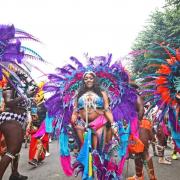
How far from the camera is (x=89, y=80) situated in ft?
18.2

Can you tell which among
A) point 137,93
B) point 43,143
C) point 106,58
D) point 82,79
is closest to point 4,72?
point 82,79

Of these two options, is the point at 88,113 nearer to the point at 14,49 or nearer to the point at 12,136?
the point at 12,136

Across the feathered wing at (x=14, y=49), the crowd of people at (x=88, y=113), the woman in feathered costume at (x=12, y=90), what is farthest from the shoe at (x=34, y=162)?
the feathered wing at (x=14, y=49)

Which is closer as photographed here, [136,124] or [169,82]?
[136,124]

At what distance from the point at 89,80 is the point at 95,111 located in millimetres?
488

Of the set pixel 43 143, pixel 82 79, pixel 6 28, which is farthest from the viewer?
pixel 43 143

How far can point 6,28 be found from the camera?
194 inches

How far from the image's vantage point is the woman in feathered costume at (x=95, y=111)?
521 centimetres

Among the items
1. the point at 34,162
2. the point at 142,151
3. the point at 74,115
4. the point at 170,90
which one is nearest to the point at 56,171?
the point at 34,162

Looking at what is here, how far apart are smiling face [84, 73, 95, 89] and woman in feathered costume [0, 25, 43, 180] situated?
911 millimetres

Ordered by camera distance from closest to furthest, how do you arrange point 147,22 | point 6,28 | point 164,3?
point 6,28 < point 164,3 < point 147,22

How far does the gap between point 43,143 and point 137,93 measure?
10.5 feet

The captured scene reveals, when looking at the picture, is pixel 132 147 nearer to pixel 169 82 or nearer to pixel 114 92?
pixel 114 92

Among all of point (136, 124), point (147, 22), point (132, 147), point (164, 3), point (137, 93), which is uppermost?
point (147, 22)
